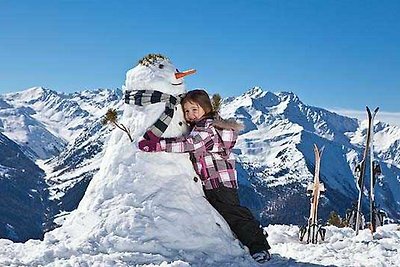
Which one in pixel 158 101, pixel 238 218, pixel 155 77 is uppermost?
pixel 155 77

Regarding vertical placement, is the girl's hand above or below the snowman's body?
above

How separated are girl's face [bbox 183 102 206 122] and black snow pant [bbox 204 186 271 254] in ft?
3.91

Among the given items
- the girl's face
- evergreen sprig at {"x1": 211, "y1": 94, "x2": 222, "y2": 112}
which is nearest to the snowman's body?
the girl's face

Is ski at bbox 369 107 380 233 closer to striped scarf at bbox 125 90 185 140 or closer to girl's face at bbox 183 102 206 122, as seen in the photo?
girl's face at bbox 183 102 206 122

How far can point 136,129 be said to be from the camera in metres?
9.36

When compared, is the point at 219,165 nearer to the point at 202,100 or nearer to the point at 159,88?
the point at 202,100

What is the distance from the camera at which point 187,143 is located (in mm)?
8969

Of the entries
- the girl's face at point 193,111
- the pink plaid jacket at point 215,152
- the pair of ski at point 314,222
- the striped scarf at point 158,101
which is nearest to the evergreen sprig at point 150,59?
the striped scarf at point 158,101

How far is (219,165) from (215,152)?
0.73 ft

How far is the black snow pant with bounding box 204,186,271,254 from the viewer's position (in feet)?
30.4

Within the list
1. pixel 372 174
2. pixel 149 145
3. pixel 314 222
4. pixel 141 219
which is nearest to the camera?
pixel 141 219

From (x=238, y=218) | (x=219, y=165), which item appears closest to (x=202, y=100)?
(x=219, y=165)

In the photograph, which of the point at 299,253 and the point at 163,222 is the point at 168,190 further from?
the point at 299,253

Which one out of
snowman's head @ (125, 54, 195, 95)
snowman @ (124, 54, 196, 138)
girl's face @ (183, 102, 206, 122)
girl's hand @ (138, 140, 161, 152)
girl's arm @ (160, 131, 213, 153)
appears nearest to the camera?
girl's arm @ (160, 131, 213, 153)
